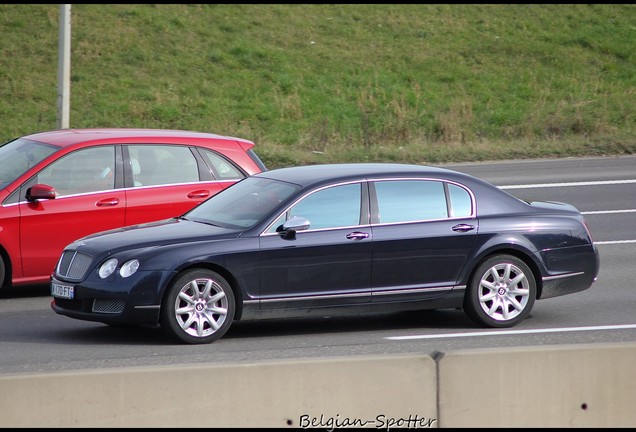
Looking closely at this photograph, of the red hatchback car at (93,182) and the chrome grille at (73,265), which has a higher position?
the red hatchback car at (93,182)

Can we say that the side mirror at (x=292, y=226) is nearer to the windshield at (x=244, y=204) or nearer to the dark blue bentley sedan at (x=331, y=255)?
the dark blue bentley sedan at (x=331, y=255)

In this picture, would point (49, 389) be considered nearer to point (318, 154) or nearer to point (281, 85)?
point (318, 154)

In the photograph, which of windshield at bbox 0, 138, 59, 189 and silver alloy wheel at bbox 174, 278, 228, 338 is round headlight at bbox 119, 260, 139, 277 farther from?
windshield at bbox 0, 138, 59, 189

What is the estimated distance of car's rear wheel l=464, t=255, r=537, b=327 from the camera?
→ 9.35 metres

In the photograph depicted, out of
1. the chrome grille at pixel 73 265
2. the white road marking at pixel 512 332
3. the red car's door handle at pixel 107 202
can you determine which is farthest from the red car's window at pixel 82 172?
the white road marking at pixel 512 332

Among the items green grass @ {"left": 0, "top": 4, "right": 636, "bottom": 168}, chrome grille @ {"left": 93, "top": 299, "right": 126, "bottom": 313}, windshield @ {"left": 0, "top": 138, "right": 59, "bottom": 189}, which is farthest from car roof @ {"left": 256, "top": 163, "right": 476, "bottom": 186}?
green grass @ {"left": 0, "top": 4, "right": 636, "bottom": 168}

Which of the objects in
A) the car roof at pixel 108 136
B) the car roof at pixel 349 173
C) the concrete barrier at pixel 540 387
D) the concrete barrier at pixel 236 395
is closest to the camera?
the concrete barrier at pixel 236 395

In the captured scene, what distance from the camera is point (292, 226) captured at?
347 inches

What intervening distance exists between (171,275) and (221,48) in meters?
26.4

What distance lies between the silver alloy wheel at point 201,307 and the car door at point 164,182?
2643 millimetres

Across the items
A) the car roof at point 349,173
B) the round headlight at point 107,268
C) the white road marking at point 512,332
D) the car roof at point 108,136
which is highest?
the car roof at point 108,136

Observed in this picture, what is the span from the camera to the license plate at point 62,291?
874cm

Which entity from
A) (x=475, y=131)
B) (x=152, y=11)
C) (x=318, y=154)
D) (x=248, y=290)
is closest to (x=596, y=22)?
(x=475, y=131)

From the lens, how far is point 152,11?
35875mm
